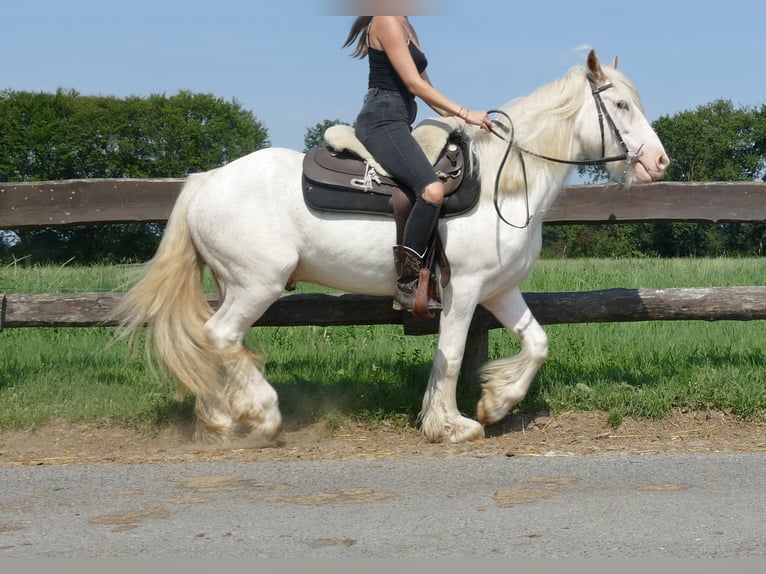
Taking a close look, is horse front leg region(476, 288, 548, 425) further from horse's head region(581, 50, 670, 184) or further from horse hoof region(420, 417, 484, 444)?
horse's head region(581, 50, 670, 184)

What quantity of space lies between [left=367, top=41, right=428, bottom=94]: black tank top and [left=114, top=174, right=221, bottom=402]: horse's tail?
4.19ft

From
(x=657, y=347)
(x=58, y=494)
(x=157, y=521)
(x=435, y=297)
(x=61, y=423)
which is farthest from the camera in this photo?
(x=657, y=347)

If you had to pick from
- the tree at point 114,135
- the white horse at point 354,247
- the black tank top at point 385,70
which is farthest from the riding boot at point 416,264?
the tree at point 114,135

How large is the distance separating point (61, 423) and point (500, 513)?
12.1ft

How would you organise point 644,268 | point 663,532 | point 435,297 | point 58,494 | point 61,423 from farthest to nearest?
1. point 644,268
2. point 61,423
3. point 435,297
4. point 58,494
5. point 663,532

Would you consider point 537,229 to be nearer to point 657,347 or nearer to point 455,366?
point 455,366

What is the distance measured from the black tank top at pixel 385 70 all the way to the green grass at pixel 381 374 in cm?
216

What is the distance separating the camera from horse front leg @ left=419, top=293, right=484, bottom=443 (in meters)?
6.06

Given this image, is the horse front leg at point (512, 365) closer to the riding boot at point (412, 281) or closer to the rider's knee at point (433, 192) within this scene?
the riding boot at point (412, 281)

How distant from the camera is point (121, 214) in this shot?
683 centimetres

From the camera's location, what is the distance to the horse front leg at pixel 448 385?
606 cm

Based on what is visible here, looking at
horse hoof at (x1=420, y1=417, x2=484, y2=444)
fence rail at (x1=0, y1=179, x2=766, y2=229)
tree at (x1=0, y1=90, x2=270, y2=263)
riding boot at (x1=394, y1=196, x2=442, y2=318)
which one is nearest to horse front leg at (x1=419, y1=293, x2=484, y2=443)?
horse hoof at (x1=420, y1=417, x2=484, y2=444)

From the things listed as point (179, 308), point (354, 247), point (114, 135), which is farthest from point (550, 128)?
point (114, 135)

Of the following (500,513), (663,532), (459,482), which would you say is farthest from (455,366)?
(663,532)
